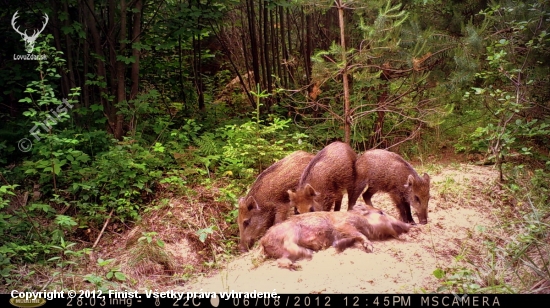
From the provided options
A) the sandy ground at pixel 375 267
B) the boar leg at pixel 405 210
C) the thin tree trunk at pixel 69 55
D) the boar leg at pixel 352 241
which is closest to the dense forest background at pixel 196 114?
the thin tree trunk at pixel 69 55

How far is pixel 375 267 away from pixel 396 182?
1557 mm

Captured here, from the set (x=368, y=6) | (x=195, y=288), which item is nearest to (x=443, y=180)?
(x=368, y=6)

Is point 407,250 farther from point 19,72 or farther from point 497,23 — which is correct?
point 19,72

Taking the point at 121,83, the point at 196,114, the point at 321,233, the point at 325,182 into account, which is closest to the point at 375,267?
the point at 321,233

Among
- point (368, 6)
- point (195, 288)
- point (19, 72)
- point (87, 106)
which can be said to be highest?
point (368, 6)

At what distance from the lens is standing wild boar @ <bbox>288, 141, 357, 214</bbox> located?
5.70 metres

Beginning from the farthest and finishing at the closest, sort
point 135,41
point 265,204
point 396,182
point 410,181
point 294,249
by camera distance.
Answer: point 135,41, point 265,204, point 396,182, point 410,181, point 294,249

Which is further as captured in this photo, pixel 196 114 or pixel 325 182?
pixel 196 114

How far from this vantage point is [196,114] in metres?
10.4

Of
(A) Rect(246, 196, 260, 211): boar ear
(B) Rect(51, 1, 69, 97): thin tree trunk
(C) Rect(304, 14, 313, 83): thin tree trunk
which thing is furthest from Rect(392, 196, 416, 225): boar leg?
(B) Rect(51, 1, 69, 97): thin tree trunk

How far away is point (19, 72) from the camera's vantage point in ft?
26.2

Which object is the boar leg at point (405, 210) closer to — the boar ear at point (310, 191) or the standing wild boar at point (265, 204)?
the boar ear at point (310, 191)

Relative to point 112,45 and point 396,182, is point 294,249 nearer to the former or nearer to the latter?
point 396,182

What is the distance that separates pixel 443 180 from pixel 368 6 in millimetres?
2986
